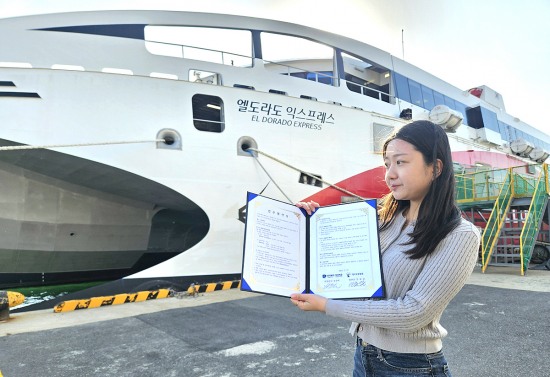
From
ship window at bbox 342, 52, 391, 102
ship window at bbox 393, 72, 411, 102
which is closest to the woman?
ship window at bbox 393, 72, 411, 102

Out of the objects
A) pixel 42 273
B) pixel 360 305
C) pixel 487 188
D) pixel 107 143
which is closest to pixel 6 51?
pixel 107 143

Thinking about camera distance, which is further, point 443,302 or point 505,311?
point 505,311

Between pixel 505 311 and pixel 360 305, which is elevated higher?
pixel 360 305

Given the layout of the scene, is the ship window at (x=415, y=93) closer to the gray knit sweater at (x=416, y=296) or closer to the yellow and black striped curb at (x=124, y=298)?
the yellow and black striped curb at (x=124, y=298)

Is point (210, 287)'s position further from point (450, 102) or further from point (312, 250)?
point (450, 102)

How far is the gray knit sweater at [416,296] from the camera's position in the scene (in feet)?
4.11

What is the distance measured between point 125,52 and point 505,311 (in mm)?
7545

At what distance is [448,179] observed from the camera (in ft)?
4.68

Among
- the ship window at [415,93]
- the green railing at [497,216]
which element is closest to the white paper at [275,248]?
the green railing at [497,216]

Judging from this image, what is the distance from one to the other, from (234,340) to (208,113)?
465cm

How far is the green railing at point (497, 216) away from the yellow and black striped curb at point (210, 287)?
6592mm

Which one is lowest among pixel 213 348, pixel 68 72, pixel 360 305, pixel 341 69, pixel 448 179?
pixel 213 348

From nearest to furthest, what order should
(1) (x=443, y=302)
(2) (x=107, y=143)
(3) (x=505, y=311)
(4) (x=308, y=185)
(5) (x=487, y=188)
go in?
1. (1) (x=443, y=302)
2. (3) (x=505, y=311)
3. (2) (x=107, y=143)
4. (4) (x=308, y=185)
5. (5) (x=487, y=188)

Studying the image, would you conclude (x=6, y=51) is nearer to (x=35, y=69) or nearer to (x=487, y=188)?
(x=35, y=69)
